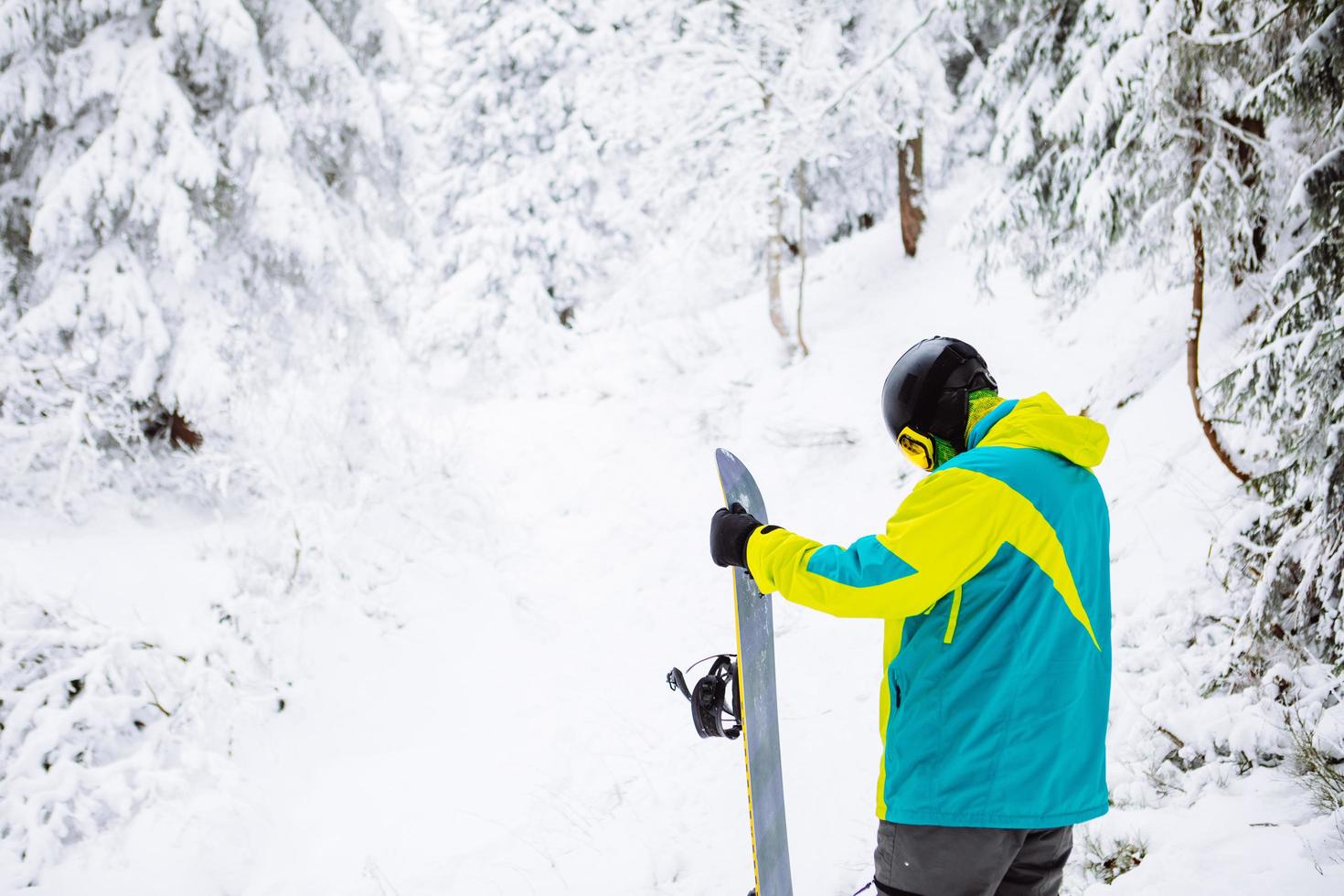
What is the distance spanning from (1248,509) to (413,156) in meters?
8.53

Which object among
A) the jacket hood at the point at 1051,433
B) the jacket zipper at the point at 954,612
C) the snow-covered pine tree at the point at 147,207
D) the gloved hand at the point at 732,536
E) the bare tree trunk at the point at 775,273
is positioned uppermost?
the bare tree trunk at the point at 775,273

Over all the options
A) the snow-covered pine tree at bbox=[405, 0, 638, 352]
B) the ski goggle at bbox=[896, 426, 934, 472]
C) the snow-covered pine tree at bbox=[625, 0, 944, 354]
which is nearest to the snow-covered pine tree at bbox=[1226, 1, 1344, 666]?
the ski goggle at bbox=[896, 426, 934, 472]

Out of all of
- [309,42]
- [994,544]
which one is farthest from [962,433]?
[309,42]

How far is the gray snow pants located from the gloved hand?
82 centimetres

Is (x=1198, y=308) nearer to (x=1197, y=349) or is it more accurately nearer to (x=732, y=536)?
(x=1197, y=349)

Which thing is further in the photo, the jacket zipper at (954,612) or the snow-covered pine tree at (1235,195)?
the snow-covered pine tree at (1235,195)

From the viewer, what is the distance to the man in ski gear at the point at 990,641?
1709mm

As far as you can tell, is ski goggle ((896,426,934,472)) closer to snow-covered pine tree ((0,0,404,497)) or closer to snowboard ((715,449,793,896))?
snowboard ((715,449,793,896))

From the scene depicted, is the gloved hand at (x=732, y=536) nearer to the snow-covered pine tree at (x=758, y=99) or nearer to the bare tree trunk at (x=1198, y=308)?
the bare tree trunk at (x=1198, y=308)

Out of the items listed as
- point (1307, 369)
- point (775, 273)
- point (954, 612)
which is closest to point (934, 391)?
point (954, 612)

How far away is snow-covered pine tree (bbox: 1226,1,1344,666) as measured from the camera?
3223 mm

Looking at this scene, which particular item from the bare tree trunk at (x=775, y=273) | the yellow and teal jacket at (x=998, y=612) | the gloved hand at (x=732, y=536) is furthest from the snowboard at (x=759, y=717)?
the bare tree trunk at (x=775, y=273)

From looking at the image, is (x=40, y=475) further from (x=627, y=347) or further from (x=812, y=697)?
(x=627, y=347)

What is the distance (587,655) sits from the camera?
742 cm
